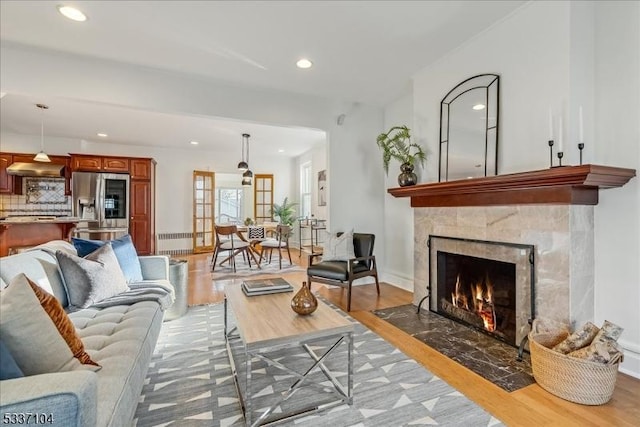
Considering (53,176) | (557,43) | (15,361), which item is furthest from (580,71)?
(53,176)

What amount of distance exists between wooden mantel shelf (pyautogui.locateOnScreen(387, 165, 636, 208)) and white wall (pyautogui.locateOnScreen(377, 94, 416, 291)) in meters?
1.28

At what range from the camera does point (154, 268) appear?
2998 mm

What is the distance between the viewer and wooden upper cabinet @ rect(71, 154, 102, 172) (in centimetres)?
625

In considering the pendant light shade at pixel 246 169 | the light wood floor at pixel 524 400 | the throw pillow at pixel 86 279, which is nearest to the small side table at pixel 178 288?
the throw pillow at pixel 86 279

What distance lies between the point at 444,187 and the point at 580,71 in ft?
4.10

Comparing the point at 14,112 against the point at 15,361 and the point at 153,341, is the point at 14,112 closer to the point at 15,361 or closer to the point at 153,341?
the point at 153,341

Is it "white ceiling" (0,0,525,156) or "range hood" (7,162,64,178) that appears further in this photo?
"range hood" (7,162,64,178)

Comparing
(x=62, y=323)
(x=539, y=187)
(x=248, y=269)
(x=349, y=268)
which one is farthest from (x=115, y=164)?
(x=539, y=187)

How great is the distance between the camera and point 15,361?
3.39 ft

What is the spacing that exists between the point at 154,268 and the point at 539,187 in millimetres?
3351

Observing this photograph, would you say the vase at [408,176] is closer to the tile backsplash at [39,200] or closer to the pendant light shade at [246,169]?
the pendant light shade at [246,169]

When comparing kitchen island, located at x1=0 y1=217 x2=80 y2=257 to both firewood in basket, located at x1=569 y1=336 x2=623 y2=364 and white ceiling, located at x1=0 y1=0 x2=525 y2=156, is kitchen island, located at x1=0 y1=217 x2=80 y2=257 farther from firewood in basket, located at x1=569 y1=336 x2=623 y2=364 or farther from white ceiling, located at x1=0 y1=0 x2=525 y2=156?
firewood in basket, located at x1=569 y1=336 x2=623 y2=364

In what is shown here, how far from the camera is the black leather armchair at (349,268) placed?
3523 mm

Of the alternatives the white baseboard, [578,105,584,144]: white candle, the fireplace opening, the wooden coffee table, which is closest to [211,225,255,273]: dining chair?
the wooden coffee table
